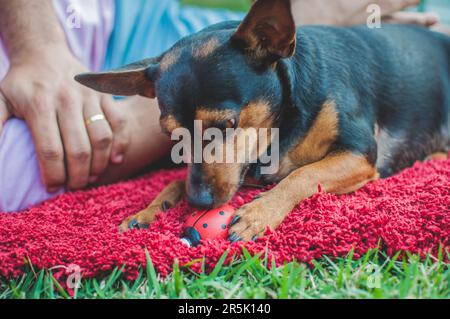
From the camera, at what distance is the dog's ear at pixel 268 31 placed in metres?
2.22

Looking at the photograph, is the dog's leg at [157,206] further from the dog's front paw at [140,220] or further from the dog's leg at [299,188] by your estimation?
the dog's leg at [299,188]

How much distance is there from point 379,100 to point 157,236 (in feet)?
5.45

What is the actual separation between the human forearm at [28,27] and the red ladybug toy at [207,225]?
1578mm

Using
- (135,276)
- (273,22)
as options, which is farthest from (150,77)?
(135,276)

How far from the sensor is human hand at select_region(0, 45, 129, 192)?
289 centimetres

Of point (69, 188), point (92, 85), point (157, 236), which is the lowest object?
point (69, 188)

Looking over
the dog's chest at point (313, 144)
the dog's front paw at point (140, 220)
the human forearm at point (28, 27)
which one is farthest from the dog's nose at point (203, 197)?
the human forearm at point (28, 27)

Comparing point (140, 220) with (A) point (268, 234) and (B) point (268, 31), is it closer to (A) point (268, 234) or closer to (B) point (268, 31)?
(A) point (268, 234)

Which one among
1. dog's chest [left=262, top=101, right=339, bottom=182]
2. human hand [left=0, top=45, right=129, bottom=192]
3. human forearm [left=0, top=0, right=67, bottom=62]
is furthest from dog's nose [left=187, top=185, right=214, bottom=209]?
human forearm [left=0, top=0, right=67, bottom=62]

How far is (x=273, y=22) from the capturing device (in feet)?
7.55

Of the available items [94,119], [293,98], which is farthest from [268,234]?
[94,119]

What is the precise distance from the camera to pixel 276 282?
1908mm

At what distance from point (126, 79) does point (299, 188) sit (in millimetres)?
1083
